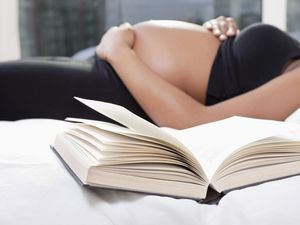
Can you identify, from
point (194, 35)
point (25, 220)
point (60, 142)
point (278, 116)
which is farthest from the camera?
point (194, 35)

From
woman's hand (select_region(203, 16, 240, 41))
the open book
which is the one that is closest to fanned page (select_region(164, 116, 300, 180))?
the open book

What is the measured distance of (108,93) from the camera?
1273 millimetres

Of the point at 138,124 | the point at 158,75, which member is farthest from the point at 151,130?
the point at 158,75

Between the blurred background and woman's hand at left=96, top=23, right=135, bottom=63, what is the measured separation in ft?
2.77

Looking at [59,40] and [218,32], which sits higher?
[218,32]

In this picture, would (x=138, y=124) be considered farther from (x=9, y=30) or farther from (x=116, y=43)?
(x=9, y=30)

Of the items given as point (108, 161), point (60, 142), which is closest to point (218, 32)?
point (60, 142)

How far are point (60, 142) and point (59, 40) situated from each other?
1623mm

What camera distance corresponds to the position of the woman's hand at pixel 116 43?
1.29 meters

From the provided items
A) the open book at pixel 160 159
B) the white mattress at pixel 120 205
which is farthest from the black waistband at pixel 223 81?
the white mattress at pixel 120 205

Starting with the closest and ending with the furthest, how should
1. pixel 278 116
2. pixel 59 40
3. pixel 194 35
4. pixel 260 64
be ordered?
pixel 278 116, pixel 260 64, pixel 194 35, pixel 59 40

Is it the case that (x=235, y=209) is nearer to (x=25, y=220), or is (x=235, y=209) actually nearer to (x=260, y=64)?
(x=25, y=220)

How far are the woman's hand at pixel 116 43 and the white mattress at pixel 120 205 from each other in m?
0.74

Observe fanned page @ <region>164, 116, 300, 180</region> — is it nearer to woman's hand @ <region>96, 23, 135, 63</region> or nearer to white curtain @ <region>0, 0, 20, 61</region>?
woman's hand @ <region>96, 23, 135, 63</region>
